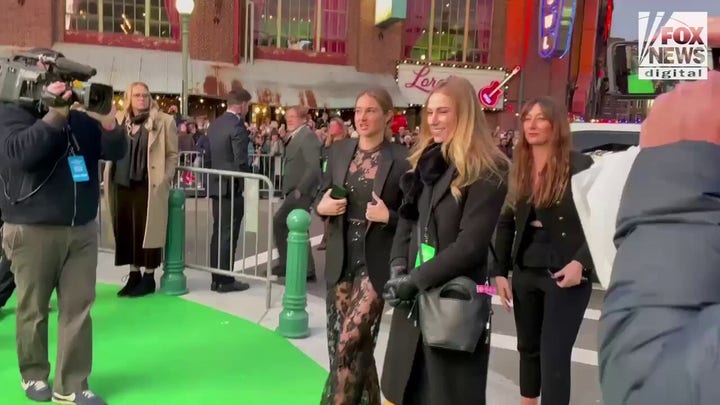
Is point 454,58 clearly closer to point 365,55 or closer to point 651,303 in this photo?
point 365,55

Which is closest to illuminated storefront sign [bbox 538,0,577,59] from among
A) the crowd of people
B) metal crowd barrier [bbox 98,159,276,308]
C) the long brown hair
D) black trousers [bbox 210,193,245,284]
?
metal crowd barrier [bbox 98,159,276,308]

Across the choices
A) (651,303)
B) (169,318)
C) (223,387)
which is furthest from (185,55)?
(651,303)

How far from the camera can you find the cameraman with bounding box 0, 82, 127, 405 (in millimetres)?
3580

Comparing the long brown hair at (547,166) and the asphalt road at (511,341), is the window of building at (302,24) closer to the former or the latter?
the asphalt road at (511,341)

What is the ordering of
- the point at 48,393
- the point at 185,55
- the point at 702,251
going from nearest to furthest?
the point at 702,251 < the point at 48,393 < the point at 185,55

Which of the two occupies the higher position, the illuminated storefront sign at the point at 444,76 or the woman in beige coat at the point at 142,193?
the illuminated storefront sign at the point at 444,76

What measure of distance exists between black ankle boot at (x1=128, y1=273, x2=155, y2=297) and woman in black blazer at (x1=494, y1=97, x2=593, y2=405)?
→ 3.92 m

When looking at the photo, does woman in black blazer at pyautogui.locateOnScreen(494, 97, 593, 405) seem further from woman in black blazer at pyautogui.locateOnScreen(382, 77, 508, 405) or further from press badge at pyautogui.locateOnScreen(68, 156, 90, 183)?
press badge at pyautogui.locateOnScreen(68, 156, 90, 183)

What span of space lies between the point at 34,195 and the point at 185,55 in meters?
10.8

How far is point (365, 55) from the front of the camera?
22.8 metres

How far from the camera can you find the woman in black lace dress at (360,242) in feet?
11.5

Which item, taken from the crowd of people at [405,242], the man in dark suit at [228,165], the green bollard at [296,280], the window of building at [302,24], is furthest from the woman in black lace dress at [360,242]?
the window of building at [302,24]

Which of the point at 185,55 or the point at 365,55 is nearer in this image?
the point at 185,55

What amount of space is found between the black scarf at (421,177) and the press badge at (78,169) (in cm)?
187
